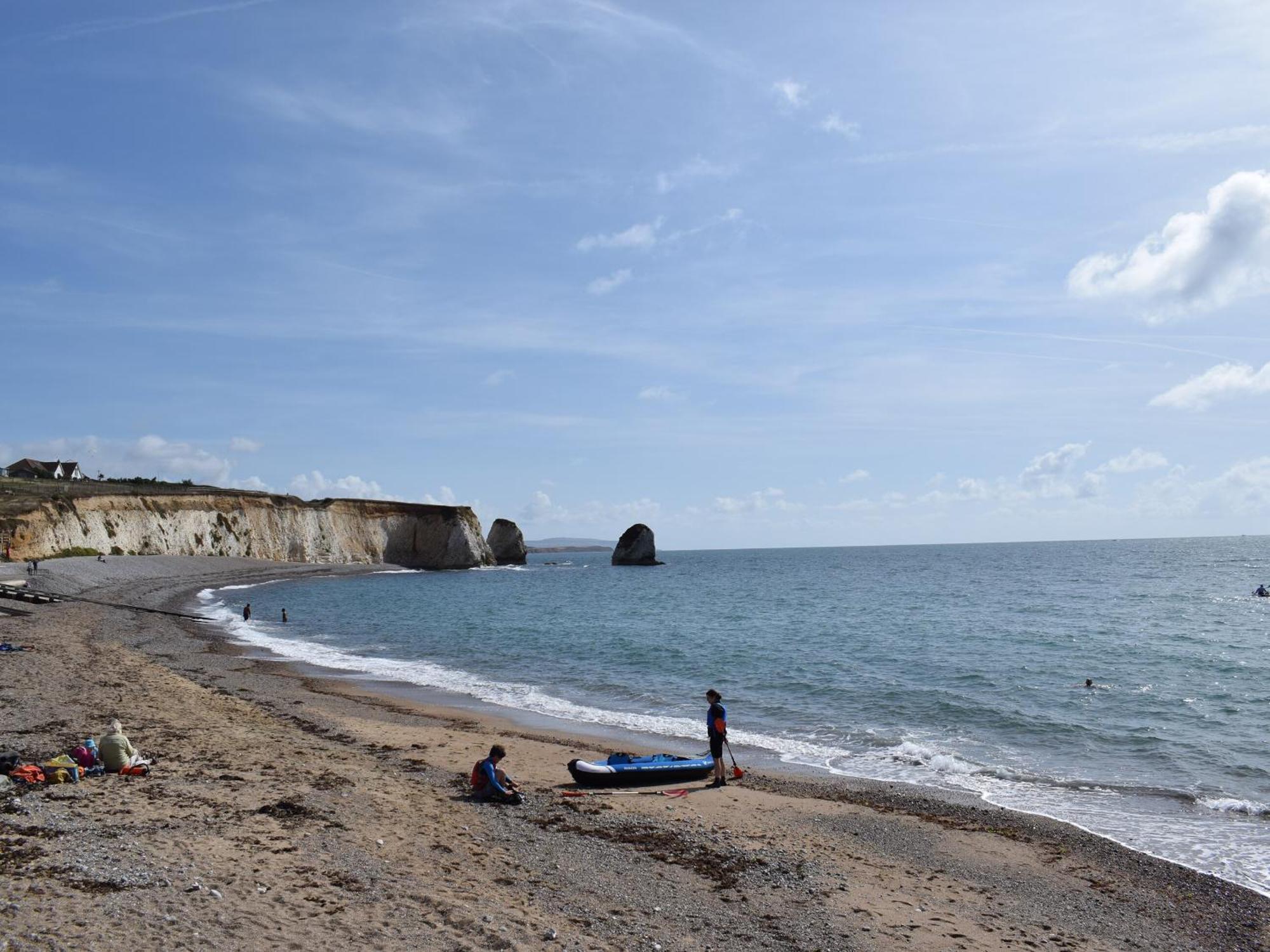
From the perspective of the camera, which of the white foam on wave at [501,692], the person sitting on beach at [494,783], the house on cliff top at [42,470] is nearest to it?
the person sitting on beach at [494,783]

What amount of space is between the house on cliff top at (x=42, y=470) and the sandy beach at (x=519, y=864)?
10036cm

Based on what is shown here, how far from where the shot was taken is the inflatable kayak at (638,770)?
42.4ft

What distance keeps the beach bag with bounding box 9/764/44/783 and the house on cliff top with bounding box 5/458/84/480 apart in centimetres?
10183

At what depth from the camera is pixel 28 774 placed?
10156 mm

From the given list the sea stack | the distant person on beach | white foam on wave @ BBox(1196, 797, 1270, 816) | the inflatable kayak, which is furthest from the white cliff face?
white foam on wave @ BBox(1196, 797, 1270, 816)

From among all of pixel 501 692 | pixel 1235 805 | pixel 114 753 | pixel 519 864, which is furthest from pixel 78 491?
pixel 1235 805

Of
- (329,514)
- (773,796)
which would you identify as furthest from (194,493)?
(773,796)

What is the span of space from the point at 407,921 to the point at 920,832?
701 centimetres

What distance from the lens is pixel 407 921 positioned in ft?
23.3

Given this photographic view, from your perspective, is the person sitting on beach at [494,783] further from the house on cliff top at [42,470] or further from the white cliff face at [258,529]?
the house on cliff top at [42,470]

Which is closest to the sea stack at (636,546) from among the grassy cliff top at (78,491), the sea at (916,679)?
the grassy cliff top at (78,491)

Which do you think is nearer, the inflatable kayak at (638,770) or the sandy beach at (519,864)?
the sandy beach at (519,864)

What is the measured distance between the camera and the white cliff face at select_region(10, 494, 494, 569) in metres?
60.4

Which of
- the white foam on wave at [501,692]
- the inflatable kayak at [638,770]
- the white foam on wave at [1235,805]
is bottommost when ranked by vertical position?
the white foam on wave at [501,692]
